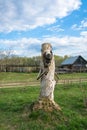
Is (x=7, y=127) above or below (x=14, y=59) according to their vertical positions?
below

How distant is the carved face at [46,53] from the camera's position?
891 centimetres

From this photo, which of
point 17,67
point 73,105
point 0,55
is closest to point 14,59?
point 0,55

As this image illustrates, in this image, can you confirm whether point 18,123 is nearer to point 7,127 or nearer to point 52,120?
point 7,127

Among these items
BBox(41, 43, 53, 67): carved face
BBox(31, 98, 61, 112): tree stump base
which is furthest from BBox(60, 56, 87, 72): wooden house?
BBox(31, 98, 61, 112): tree stump base

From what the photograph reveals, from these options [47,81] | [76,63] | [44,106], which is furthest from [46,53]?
[76,63]

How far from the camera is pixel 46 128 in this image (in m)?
7.87

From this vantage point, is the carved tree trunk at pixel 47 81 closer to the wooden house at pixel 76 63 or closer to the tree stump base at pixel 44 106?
the tree stump base at pixel 44 106

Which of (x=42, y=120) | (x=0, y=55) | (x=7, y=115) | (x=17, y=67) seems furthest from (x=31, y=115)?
(x=0, y=55)

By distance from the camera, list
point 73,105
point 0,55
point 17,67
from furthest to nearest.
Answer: point 0,55 → point 17,67 → point 73,105

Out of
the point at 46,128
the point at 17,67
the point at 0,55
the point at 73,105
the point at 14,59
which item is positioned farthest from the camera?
the point at 14,59

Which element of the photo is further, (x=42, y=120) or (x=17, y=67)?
(x=17, y=67)

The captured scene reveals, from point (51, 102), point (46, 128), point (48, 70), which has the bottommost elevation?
point (46, 128)

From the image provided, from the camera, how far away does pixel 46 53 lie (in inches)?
352

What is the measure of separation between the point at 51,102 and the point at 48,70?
1029 millimetres
